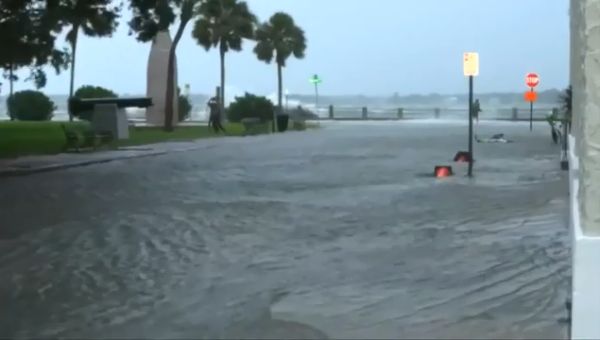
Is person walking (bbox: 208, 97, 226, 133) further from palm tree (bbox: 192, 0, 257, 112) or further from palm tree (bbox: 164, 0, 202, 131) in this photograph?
palm tree (bbox: 192, 0, 257, 112)

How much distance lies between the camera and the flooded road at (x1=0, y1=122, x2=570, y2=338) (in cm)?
857

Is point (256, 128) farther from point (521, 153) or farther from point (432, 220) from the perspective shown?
point (432, 220)

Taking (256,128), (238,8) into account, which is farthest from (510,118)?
(256,128)

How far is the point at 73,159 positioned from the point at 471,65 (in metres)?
11.4

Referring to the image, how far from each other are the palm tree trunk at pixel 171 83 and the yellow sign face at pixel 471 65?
99.4 ft

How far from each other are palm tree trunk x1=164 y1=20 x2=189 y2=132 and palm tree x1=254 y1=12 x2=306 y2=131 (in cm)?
1941

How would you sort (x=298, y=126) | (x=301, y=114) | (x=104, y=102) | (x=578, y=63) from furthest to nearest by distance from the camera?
(x=301, y=114), (x=298, y=126), (x=104, y=102), (x=578, y=63)

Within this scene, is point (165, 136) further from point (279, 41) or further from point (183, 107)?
point (279, 41)

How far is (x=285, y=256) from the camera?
1188 cm

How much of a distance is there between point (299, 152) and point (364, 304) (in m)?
26.0

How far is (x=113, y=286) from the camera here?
10172mm

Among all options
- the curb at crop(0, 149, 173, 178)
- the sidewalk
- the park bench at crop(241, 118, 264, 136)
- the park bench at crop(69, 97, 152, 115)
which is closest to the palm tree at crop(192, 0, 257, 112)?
the park bench at crop(241, 118, 264, 136)

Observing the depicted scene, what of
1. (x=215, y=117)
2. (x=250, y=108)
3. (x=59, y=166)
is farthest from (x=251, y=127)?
(x=59, y=166)

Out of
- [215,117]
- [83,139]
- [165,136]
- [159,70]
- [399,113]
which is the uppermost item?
[159,70]
